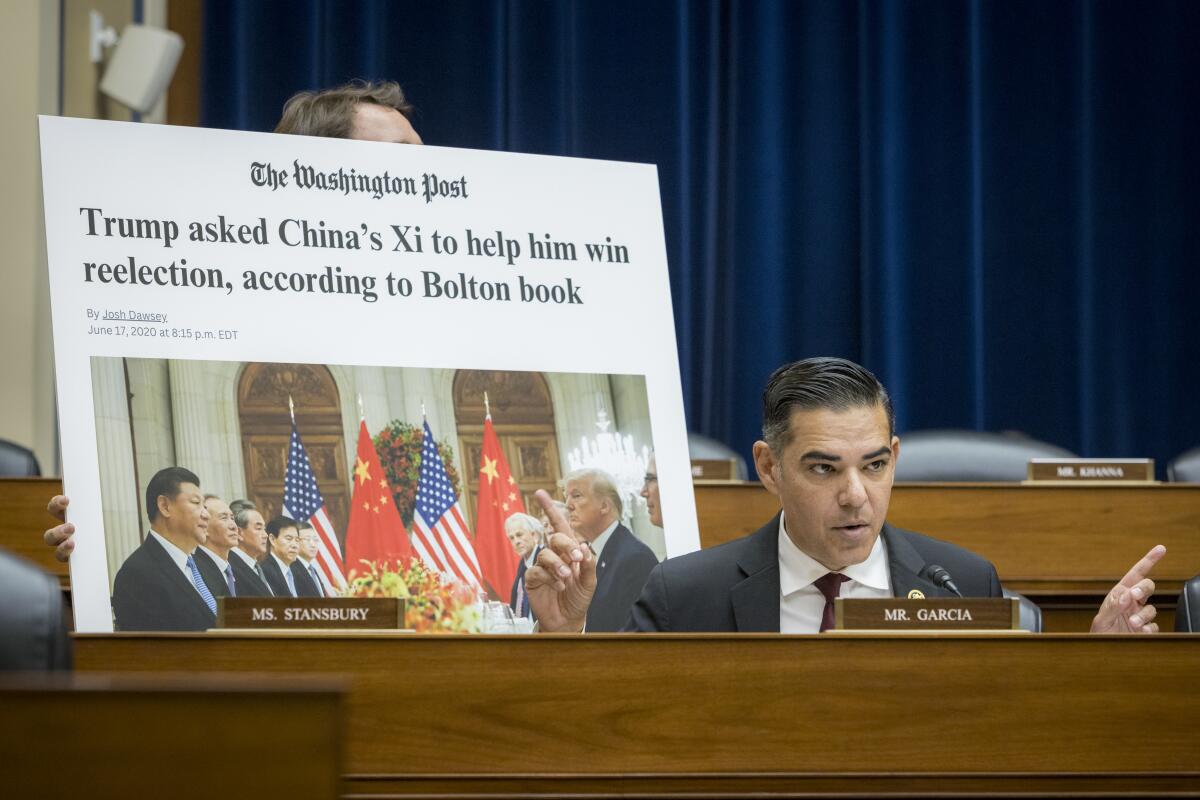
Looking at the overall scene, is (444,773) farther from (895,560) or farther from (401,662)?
(895,560)

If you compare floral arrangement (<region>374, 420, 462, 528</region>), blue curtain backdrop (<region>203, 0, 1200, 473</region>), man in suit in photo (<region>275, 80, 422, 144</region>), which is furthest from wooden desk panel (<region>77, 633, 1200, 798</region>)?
blue curtain backdrop (<region>203, 0, 1200, 473</region>)

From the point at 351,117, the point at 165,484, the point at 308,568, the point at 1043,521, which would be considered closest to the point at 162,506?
the point at 165,484

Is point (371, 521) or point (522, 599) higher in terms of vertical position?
point (371, 521)

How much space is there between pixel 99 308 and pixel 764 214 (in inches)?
161

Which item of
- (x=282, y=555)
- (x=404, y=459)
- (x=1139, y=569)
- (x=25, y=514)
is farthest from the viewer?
(x=25, y=514)

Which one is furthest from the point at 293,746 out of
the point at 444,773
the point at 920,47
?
the point at 920,47

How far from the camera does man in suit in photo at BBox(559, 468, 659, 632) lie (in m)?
2.52

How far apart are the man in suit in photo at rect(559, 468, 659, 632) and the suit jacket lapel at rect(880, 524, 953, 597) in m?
0.41

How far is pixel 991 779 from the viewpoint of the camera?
73.1 inches

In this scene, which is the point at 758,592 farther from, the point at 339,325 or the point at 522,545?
the point at 339,325

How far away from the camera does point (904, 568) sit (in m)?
2.51

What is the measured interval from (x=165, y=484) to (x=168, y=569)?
0.14m

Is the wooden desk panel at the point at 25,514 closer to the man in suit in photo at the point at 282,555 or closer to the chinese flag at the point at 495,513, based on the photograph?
the man in suit in photo at the point at 282,555

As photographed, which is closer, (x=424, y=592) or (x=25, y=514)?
(x=424, y=592)
